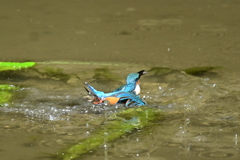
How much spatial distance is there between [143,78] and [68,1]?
2313 millimetres

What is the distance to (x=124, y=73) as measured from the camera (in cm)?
363

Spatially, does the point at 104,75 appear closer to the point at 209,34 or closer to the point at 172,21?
the point at 209,34

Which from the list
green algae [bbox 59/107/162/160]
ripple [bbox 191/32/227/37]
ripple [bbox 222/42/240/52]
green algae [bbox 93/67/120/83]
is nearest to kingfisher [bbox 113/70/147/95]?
green algae [bbox 59/107/162/160]

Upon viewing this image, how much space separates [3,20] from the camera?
5.06 meters

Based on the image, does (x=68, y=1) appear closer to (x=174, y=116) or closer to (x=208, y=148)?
(x=174, y=116)

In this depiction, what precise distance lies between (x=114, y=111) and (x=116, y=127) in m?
0.28

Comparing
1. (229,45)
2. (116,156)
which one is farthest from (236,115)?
(229,45)

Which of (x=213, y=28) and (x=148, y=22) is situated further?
(x=148, y=22)

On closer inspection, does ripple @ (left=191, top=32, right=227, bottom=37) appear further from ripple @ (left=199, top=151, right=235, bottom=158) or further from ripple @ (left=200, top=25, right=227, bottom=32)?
ripple @ (left=199, top=151, right=235, bottom=158)

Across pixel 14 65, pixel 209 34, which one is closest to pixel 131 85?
pixel 14 65

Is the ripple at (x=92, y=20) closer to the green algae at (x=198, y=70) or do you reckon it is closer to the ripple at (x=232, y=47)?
the ripple at (x=232, y=47)

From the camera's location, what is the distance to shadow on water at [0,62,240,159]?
2.36 meters

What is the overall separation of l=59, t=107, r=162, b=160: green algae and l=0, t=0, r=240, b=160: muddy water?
0.18 feet

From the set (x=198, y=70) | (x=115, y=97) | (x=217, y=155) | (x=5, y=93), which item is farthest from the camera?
(x=198, y=70)
